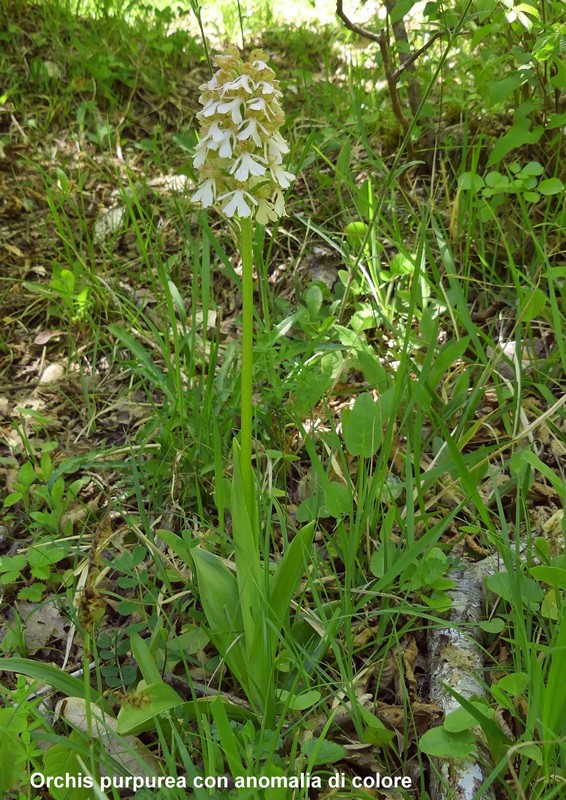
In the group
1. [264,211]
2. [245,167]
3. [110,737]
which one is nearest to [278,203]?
[264,211]

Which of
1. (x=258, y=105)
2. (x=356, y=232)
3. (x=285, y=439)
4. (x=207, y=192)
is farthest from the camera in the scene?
(x=356, y=232)

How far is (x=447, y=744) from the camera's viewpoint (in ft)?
4.17

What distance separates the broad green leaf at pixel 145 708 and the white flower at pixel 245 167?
1.00 m

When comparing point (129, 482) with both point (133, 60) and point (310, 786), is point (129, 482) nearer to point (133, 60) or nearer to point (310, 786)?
point (310, 786)

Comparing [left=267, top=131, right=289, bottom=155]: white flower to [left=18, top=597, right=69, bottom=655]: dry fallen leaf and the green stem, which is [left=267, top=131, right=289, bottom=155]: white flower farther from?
[left=18, top=597, right=69, bottom=655]: dry fallen leaf

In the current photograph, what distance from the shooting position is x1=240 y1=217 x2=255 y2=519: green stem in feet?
4.34

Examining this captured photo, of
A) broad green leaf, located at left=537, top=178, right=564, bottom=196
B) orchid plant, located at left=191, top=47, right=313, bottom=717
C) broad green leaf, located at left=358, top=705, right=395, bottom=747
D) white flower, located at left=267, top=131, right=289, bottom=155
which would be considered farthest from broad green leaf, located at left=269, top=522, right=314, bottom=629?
broad green leaf, located at left=537, top=178, right=564, bottom=196

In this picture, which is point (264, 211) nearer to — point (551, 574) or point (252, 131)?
point (252, 131)

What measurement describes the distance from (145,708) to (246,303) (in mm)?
820

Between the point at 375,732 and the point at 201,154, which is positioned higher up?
the point at 201,154

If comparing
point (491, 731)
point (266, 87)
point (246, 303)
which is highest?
point (266, 87)

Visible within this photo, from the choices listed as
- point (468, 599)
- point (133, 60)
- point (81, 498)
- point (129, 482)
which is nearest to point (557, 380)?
point (468, 599)

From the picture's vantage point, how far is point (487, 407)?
7.29ft

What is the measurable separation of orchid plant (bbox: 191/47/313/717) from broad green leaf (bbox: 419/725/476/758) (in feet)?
1.02
